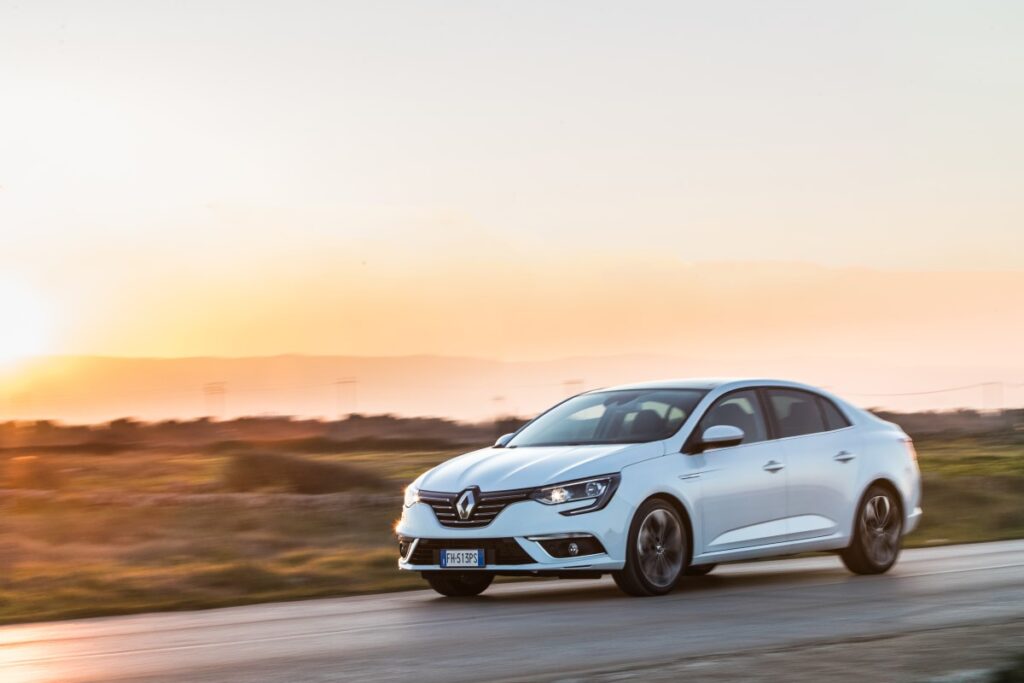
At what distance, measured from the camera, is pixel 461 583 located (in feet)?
45.0

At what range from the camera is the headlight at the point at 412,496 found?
13.4 metres

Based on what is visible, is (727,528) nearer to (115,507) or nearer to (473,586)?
(473,586)

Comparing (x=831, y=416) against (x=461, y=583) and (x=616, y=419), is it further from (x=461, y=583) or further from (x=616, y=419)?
(x=461, y=583)

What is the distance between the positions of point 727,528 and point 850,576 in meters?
1.97

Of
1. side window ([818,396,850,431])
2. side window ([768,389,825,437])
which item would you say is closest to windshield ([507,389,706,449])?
side window ([768,389,825,437])

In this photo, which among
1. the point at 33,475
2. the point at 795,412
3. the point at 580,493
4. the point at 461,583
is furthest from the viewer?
the point at 33,475

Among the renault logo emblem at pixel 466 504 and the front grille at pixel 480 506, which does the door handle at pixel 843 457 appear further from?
the renault logo emblem at pixel 466 504

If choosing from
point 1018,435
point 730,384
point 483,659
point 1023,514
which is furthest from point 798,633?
point 1018,435

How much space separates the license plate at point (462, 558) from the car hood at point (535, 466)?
50cm

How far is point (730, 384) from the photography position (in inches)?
563

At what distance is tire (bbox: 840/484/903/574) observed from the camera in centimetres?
1502

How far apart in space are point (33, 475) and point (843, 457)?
3575cm

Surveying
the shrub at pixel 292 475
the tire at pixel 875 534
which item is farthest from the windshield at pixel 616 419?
the shrub at pixel 292 475

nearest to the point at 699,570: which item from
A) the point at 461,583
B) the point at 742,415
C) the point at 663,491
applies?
the point at 742,415
